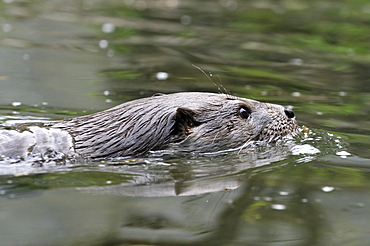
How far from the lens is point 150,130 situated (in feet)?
17.2

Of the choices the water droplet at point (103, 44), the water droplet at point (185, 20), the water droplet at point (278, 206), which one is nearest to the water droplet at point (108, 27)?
the water droplet at point (103, 44)

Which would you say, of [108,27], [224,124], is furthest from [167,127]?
[108,27]

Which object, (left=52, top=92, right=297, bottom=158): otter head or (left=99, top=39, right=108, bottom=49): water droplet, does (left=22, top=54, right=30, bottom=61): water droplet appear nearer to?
(left=99, top=39, right=108, bottom=49): water droplet

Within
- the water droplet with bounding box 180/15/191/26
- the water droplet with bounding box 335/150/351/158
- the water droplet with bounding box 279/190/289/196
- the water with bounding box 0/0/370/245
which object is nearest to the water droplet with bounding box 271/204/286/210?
the water with bounding box 0/0/370/245

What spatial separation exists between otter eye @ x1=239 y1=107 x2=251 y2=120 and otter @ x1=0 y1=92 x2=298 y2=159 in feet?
0.16

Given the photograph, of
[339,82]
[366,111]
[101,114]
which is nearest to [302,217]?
[101,114]

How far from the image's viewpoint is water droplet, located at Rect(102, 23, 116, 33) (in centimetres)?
→ 1183

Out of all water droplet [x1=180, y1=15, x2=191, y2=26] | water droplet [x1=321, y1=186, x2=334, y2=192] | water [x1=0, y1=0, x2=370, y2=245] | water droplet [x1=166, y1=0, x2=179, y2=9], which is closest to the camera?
water [x1=0, y1=0, x2=370, y2=245]

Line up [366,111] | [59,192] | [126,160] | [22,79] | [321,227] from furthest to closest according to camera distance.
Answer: [22,79]
[366,111]
[126,160]
[59,192]
[321,227]

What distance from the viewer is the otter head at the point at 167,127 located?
5.20m

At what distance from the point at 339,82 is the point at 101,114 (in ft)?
14.7

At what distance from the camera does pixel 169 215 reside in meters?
4.21

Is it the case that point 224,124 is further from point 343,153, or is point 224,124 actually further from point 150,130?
point 343,153

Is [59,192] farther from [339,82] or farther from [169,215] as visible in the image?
[339,82]
